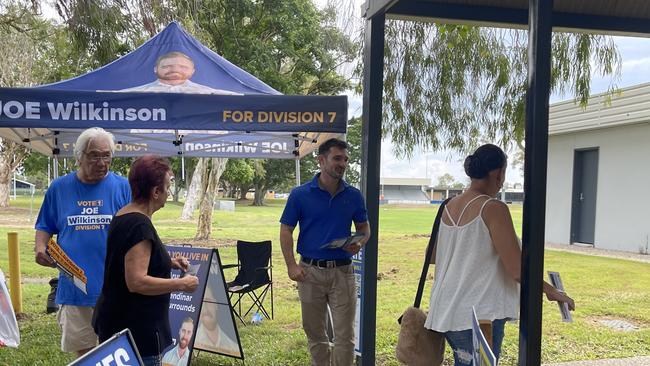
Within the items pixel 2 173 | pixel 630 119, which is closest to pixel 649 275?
pixel 630 119

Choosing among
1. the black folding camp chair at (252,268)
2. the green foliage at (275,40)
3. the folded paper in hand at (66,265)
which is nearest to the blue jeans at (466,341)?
the folded paper in hand at (66,265)

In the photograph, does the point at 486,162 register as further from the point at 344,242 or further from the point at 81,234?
the point at 81,234

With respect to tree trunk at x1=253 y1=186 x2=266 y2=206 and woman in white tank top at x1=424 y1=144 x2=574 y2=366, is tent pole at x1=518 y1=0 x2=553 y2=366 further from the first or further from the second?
tree trunk at x1=253 y1=186 x2=266 y2=206

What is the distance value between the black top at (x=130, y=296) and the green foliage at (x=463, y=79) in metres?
5.93

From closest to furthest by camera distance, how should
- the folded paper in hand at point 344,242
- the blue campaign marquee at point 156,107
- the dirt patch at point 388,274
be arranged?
the folded paper in hand at point 344,242 < the blue campaign marquee at point 156,107 < the dirt patch at point 388,274

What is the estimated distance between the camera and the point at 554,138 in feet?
54.0

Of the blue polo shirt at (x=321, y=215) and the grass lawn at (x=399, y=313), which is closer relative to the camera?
the blue polo shirt at (x=321, y=215)

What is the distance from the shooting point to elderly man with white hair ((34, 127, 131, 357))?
10.4 feet

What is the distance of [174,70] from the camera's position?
504cm

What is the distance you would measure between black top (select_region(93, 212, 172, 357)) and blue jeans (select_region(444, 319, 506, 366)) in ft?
4.58

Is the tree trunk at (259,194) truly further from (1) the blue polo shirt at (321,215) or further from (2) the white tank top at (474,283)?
(2) the white tank top at (474,283)

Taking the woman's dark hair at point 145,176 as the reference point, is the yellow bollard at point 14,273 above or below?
below

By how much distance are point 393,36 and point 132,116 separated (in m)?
4.51

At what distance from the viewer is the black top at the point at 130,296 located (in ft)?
7.15
